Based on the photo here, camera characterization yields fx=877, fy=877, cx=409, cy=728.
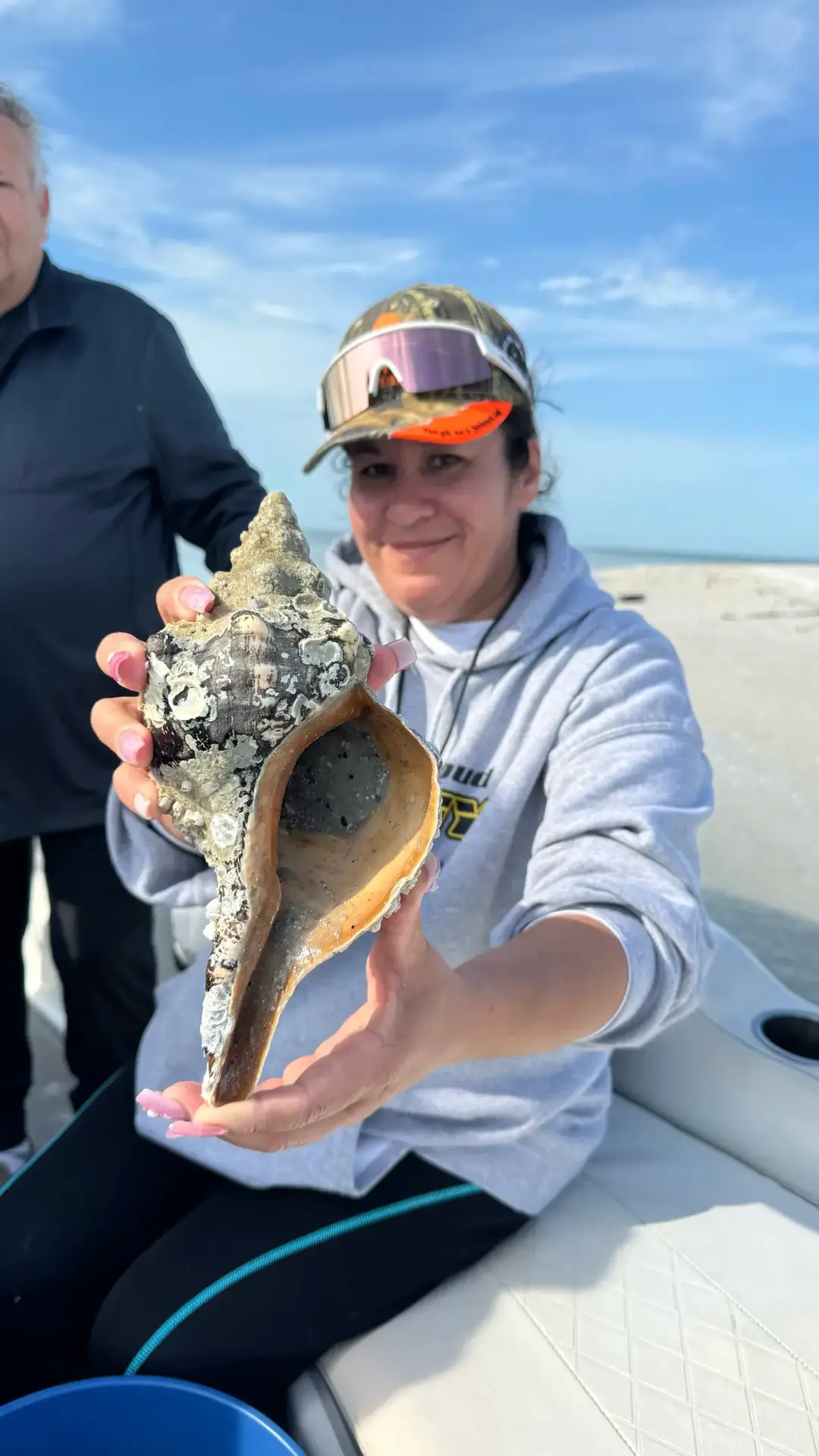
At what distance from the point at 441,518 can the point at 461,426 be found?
16 cm

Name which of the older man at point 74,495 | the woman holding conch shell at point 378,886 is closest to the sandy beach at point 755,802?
the older man at point 74,495

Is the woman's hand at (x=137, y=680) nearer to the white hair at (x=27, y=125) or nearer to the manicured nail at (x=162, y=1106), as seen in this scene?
the manicured nail at (x=162, y=1106)

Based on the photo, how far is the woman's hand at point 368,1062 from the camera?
0.84 meters

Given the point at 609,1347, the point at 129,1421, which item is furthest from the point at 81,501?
the point at 609,1347

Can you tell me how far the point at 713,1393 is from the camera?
47.8 inches

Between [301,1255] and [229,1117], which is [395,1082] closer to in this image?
[229,1117]

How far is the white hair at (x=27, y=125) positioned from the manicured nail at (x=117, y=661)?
1556mm

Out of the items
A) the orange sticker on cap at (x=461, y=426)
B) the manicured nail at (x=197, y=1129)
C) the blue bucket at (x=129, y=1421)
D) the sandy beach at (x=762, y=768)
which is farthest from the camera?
the sandy beach at (x=762, y=768)

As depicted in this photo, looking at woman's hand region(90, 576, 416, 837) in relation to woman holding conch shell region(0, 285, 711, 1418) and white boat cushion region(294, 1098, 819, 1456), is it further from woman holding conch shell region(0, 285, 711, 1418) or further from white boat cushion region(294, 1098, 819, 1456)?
white boat cushion region(294, 1098, 819, 1456)

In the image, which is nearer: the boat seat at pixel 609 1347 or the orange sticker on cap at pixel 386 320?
the boat seat at pixel 609 1347

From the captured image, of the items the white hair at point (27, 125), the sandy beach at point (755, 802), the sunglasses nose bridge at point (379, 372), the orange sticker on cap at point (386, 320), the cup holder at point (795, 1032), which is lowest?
the sandy beach at point (755, 802)

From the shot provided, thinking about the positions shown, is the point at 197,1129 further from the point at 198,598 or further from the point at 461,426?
the point at 461,426

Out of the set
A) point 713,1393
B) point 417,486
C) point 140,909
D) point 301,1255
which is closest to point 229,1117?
point 301,1255

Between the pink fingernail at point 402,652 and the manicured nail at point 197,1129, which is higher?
the pink fingernail at point 402,652
